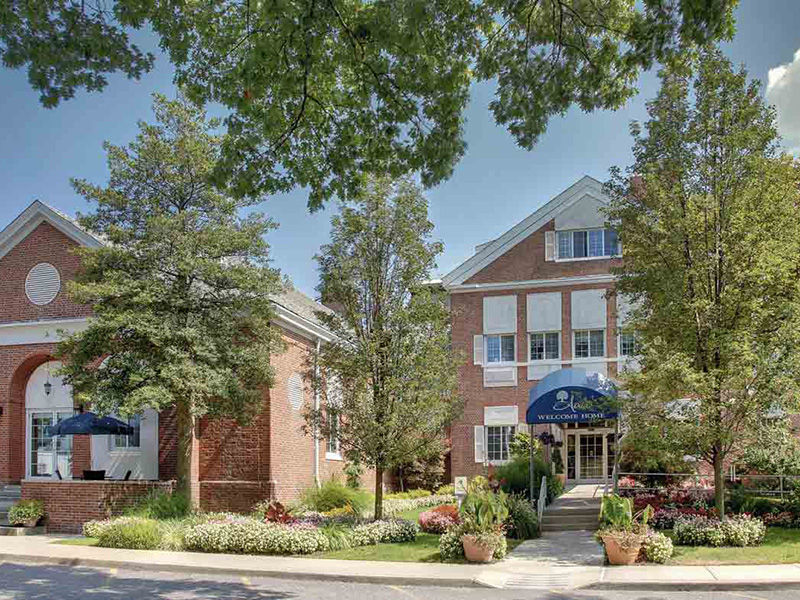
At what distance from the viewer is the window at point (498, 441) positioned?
28812mm

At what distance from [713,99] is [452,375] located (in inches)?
304

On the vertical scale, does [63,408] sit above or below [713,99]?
below

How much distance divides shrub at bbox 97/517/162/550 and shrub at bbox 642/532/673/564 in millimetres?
9411

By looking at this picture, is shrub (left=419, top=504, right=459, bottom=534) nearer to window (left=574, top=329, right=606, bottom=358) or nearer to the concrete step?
the concrete step

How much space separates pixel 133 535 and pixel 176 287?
596cm

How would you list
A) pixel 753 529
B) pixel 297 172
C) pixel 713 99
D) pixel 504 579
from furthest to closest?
pixel 713 99, pixel 753 529, pixel 504 579, pixel 297 172

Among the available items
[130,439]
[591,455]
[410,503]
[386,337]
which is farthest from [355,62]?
[591,455]

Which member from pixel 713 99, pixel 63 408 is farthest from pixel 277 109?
pixel 63 408

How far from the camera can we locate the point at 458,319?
2980 centimetres

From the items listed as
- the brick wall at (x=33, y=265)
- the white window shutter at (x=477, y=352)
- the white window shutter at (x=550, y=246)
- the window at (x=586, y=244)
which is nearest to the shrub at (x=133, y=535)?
the brick wall at (x=33, y=265)

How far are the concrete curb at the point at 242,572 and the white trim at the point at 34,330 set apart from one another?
786 cm

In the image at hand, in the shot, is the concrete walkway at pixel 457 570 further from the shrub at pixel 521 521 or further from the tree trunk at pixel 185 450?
the tree trunk at pixel 185 450

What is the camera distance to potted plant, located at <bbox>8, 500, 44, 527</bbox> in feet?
63.9

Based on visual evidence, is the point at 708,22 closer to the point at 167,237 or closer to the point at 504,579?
the point at 504,579
